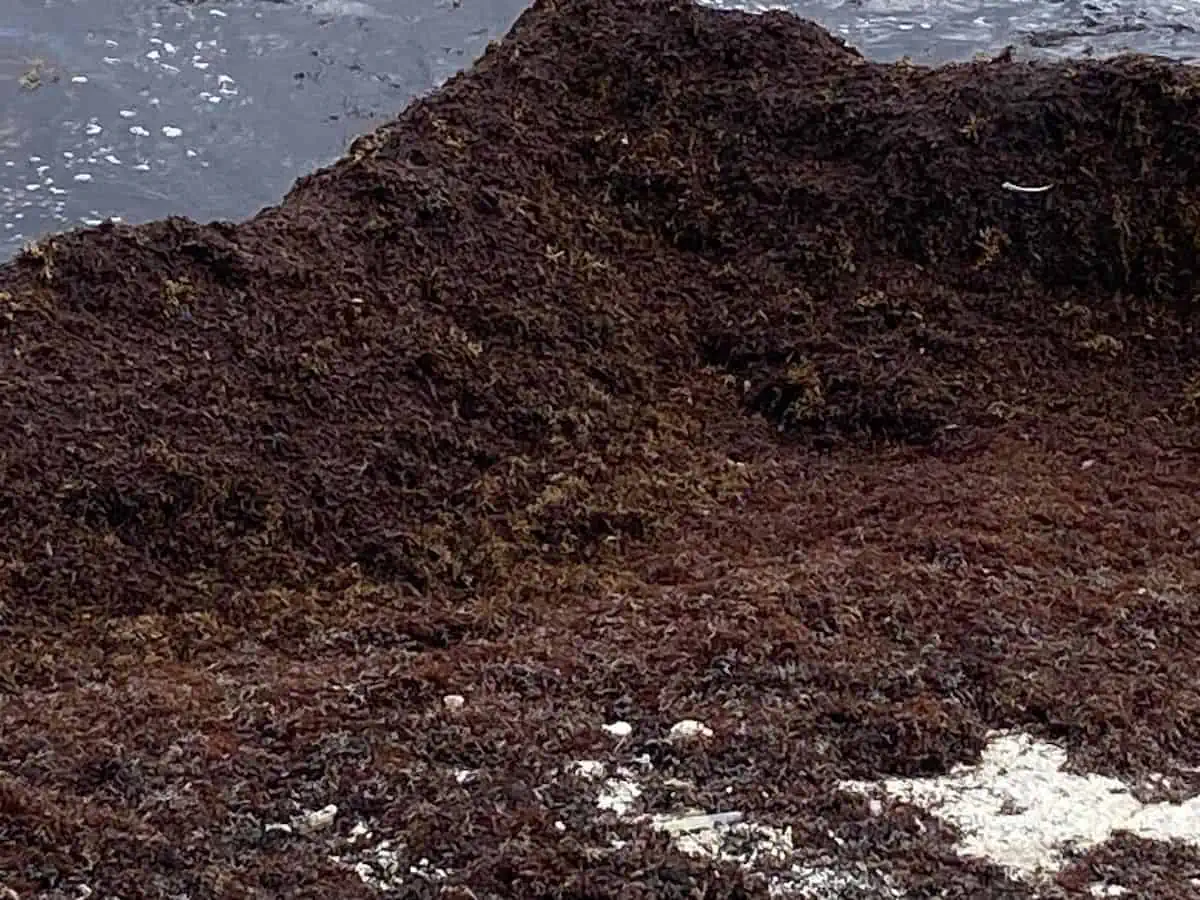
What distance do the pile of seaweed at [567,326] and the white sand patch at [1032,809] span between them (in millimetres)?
1293

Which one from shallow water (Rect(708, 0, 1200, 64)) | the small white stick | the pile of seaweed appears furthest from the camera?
shallow water (Rect(708, 0, 1200, 64))

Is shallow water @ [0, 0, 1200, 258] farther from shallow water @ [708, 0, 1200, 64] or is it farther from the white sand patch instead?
the white sand patch

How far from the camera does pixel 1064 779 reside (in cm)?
336

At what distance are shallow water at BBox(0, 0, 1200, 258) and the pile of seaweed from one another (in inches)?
55.3

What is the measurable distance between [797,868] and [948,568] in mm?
1705

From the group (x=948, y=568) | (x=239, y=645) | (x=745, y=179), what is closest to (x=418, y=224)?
(x=745, y=179)

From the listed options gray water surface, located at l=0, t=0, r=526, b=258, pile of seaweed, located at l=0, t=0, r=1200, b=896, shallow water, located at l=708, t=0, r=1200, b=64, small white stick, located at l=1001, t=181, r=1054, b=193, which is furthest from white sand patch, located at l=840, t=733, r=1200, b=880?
shallow water, located at l=708, t=0, r=1200, b=64

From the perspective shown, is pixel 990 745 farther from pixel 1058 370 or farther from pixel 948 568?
pixel 1058 370

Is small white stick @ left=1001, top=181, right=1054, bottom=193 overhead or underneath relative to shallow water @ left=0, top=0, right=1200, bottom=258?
underneath

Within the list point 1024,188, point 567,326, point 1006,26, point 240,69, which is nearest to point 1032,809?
point 567,326

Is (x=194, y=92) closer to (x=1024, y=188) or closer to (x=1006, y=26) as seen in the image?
(x=1024, y=188)

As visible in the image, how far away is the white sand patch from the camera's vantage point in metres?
3.09

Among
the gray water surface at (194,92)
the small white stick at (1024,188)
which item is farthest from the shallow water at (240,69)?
the small white stick at (1024,188)

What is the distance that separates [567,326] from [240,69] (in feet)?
11.4
